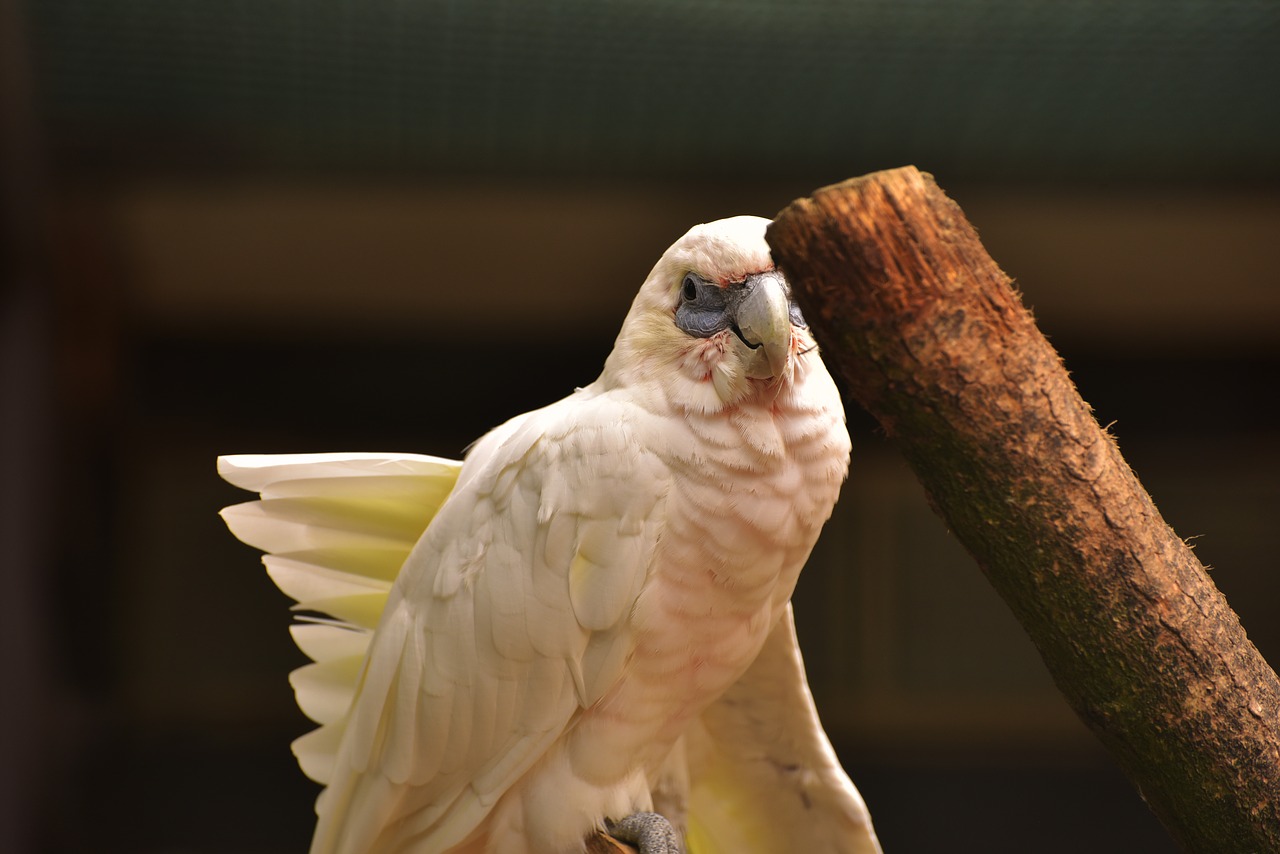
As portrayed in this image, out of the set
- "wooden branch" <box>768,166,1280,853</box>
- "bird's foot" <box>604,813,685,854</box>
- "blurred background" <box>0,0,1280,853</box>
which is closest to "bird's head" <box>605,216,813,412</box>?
"wooden branch" <box>768,166,1280,853</box>

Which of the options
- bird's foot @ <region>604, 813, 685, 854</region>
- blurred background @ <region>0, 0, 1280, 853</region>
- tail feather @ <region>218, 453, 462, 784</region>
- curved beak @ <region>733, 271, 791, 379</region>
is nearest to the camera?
curved beak @ <region>733, 271, 791, 379</region>

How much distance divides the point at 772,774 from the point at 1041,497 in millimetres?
602

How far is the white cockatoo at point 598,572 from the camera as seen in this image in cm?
106

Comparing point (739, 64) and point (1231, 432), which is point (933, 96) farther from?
point (1231, 432)

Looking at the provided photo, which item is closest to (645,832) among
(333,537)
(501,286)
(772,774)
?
(772,774)

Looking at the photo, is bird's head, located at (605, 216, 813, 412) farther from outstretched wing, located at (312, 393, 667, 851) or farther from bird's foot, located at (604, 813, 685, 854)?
bird's foot, located at (604, 813, 685, 854)

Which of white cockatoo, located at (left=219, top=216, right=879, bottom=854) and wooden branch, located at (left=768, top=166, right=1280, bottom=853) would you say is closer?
wooden branch, located at (left=768, top=166, right=1280, bottom=853)

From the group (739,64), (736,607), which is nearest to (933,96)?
(739,64)

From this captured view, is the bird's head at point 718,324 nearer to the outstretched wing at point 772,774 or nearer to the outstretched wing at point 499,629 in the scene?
the outstretched wing at point 499,629

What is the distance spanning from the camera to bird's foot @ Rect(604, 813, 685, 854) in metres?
1.13

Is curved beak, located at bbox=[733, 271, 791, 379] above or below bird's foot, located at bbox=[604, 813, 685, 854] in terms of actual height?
above

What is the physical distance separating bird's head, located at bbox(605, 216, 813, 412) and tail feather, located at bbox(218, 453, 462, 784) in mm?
344

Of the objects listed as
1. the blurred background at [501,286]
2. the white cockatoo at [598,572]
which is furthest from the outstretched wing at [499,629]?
the blurred background at [501,286]

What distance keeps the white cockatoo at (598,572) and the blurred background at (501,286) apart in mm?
954
